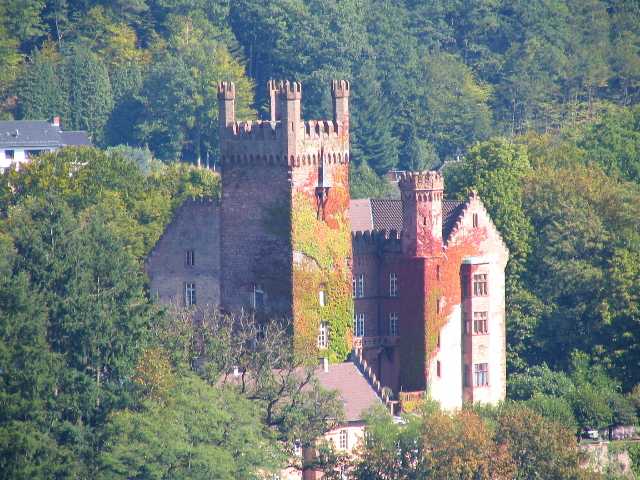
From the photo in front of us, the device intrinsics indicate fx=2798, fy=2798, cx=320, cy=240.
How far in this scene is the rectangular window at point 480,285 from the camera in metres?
121

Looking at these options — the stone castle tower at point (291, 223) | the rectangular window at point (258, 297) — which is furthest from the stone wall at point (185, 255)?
the rectangular window at point (258, 297)

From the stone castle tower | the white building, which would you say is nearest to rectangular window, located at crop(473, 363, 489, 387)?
the stone castle tower

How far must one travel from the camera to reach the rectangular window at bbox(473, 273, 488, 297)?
4781 inches

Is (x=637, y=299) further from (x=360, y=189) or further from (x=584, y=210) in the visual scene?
(x=360, y=189)

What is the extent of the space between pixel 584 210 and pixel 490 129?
5696 centimetres

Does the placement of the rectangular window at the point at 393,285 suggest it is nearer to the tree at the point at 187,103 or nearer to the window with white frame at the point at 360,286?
the window with white frame at the point at 360,286

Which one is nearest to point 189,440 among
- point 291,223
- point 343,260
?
point 291,223

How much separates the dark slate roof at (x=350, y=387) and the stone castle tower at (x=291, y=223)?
1660 mm

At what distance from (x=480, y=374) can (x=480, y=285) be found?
3.88 m

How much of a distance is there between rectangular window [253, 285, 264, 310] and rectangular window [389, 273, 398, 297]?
639cm

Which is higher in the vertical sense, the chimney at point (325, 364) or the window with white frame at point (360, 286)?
the window with white frame at point (360, 286)

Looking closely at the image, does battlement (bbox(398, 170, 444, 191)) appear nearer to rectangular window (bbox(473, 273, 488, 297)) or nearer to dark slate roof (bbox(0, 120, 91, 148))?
rectangular window (bbox(473, 273, 488, 297))

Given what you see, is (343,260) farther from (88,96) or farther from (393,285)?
(88,96)

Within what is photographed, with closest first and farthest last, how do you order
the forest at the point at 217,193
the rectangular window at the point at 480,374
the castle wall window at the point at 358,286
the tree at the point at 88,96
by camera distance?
the forest at the point at 217,193 → the castle wall window at the point at 358,286 → the rectangular window at the point at 480,374 → the tree at the point at 88,96
